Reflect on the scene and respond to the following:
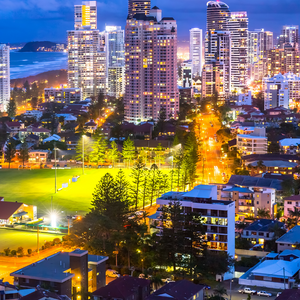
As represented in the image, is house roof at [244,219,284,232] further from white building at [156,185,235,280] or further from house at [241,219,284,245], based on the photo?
white building at [156,185,235,280]

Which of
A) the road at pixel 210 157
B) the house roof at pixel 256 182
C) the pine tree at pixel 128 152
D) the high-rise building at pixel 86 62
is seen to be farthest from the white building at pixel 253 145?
the high-rise building at pixel 86 62


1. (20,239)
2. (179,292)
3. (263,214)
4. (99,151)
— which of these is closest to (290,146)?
(99,151)

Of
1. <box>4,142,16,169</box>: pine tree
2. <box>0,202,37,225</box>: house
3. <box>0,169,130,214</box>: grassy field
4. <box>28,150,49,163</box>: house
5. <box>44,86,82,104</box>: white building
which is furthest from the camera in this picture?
<box>44,86,82,104</box>: white building

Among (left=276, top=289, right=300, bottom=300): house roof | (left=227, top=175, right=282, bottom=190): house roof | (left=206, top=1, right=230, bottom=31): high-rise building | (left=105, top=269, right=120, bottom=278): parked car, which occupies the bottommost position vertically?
(left=105, top=269, right=120, bottom=278): parked car

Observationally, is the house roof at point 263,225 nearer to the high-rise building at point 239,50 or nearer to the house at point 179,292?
the house at point 179,292

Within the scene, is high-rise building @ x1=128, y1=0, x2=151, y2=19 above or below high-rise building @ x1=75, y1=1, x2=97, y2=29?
above

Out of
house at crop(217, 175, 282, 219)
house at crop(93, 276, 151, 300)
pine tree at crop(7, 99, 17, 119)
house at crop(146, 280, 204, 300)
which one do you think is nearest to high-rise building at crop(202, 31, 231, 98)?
pine tree at crop(7, 99, 17, 119)

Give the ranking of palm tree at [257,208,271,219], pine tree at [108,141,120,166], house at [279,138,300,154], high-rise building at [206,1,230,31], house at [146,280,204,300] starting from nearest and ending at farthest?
house at [146,280,204,300] → palm tree at [257,208,271,219] → pine tree at [108,141,120,166] → house at [279,138,300,154] → high-rise building at [206,1,230,31]

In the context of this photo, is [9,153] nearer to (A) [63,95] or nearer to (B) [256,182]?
(B) [256,182]
